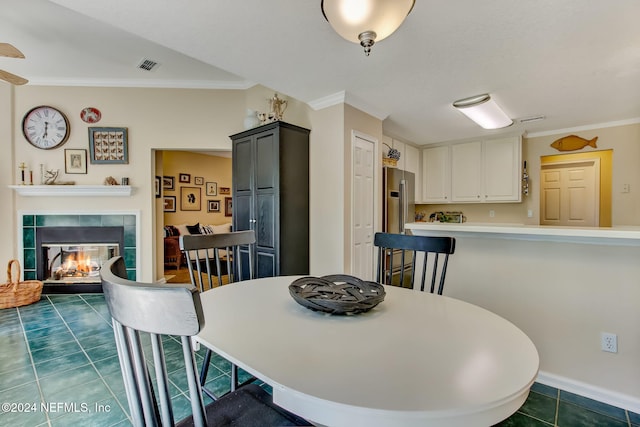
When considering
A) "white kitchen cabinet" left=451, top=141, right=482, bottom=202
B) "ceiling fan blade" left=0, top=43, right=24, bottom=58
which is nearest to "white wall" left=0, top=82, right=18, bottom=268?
"ceiling fan blade" left=0, top=43, right=24, bottom=58

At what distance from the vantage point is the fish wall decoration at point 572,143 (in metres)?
3.96

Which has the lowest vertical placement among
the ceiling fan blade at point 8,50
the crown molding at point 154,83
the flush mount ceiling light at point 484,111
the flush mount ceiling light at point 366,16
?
the flush mount ceiling light at point 366,16

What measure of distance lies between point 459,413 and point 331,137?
2.77m

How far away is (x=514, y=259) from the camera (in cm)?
199

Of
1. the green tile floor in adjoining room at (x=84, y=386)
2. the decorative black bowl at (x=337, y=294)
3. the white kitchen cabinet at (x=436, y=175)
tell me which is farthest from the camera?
the white kitchen cabinet at (x=436, y=175)

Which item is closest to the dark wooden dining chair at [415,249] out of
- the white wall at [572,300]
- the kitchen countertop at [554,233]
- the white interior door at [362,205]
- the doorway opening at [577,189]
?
the kitchen countertop at [554,233]

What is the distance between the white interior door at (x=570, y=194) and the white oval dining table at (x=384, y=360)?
473cm

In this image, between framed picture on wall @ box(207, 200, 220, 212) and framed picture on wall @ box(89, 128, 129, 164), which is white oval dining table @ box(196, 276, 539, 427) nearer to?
framed picture on wall @ box(89, 128, 129, 164)

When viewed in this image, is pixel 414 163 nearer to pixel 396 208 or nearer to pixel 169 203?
pixel 396 208

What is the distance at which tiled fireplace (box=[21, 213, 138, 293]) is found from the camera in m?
3.84

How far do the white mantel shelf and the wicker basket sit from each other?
89 centimetres

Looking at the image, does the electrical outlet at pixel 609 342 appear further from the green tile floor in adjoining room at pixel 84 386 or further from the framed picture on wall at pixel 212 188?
the framed picture on wall at pixel 212 188

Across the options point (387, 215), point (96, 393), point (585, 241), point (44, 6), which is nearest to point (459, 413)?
point (585, 241)

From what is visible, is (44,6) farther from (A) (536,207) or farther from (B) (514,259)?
(A) (536,207)
